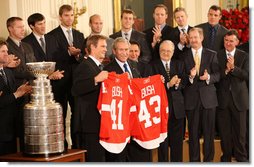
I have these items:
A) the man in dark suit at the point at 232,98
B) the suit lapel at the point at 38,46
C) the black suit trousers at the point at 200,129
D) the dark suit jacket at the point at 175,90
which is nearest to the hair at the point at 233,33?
the man in dark suit at the point at 232,98

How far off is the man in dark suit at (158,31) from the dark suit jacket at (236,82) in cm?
47

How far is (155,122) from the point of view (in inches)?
211

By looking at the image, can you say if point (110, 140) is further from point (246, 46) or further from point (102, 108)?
point (246, 46)

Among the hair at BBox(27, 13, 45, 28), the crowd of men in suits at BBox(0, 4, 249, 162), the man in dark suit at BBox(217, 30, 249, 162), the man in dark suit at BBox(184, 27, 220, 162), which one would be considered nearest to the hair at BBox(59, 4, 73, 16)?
the crowd of men in suits at BBox(0, 4, 249, 162)

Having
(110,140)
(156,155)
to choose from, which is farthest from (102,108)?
(156,155)

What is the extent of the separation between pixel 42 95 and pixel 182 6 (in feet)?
4.23

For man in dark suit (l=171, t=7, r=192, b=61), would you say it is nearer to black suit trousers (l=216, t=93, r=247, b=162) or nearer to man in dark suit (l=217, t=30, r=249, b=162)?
man in dark suit (l=217, t=30, r=249, b=162)

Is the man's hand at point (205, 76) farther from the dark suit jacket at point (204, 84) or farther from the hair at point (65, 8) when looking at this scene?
the hair at point (65, 8)

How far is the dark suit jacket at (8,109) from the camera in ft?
17.3

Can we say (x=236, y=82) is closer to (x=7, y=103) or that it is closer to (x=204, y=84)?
(x=204, y=84)

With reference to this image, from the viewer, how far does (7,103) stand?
527 centimetres

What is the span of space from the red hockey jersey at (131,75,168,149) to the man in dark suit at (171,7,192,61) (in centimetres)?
28

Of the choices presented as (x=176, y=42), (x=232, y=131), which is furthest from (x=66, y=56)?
(x=232, y=131)

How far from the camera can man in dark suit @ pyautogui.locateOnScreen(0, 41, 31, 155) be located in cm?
529
